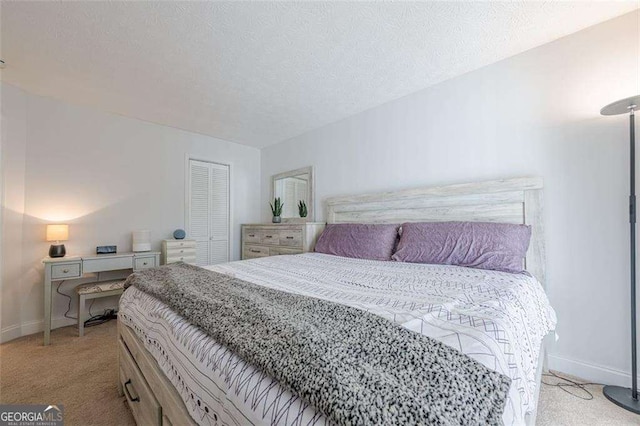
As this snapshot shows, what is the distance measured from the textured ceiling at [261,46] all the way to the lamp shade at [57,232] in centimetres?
141

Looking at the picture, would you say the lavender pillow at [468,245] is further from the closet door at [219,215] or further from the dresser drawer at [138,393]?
the closet door at [219,215]

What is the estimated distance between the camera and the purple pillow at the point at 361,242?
2443mm

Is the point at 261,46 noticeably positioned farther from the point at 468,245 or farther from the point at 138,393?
the point at 138,393

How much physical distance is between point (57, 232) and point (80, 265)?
1.40 feet

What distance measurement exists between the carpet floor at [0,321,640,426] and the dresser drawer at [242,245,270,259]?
186cm

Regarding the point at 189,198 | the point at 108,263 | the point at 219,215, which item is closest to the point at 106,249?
the point at 108,263

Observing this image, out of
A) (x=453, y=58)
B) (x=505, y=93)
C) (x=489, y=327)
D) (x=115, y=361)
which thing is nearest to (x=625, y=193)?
(x=505, y=93)

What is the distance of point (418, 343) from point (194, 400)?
690 millimetres

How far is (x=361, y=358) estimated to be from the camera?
0.57m

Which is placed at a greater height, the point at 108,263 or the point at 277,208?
the point at 277,208

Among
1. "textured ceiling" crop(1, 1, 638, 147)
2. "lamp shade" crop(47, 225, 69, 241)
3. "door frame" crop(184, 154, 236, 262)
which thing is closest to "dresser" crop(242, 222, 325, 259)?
"door frame" crop(184, 154, 236, 262)

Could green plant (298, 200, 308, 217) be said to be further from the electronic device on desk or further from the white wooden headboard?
the electronic device on desk

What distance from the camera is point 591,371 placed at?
1.78m

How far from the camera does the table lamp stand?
8.67ft
